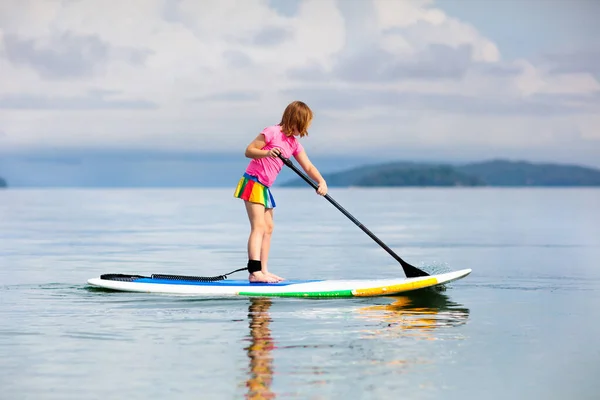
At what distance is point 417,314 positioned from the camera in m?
9.91

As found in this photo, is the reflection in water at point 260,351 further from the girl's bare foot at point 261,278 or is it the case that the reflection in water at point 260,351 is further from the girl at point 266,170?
the girl at point 266,170

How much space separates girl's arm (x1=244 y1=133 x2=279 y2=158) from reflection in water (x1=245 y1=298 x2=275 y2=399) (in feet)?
5.18

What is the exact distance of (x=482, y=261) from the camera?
17.6 m

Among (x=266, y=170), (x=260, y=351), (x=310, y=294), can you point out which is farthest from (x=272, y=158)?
(x=260, y=351)

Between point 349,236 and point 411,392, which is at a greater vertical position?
point 349,236

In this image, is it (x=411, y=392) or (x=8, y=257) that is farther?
(x=8, y=257)

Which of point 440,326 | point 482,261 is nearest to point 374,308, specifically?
point 440,326

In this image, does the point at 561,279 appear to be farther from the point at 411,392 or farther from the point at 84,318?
the point at 411,392

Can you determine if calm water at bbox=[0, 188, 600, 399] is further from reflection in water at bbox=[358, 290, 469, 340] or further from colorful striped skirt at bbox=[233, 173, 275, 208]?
colorful striped skirt at bbox=[233, 173, 275, 208]

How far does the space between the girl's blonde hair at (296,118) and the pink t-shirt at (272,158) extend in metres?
0.10

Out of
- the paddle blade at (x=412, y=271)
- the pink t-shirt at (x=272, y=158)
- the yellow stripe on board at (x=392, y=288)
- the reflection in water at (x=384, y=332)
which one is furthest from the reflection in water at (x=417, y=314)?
the pink t-shirt at (x=272, y=158)

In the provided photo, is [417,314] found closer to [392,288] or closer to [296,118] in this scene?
[392,288]

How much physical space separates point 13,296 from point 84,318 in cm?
243

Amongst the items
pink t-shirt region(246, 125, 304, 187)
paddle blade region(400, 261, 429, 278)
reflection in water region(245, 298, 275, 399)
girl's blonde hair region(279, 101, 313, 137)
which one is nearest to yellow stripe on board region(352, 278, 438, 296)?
paddle blade region(400, 261, 429, 278)
